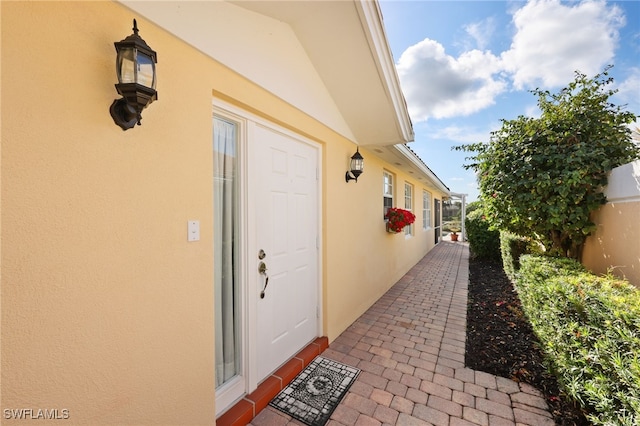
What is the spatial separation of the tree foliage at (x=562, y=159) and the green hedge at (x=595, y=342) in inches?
42.8

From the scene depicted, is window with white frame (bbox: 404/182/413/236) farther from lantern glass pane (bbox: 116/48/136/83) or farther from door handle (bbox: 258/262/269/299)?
lantern glass pane (bbox: 116/48/136/83)

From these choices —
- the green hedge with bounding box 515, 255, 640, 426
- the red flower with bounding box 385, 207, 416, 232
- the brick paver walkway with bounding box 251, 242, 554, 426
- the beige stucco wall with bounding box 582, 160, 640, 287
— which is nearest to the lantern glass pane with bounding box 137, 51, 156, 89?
the brick paver walkway with bounding box 251, 242, 554, 426

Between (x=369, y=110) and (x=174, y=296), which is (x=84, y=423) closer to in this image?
(x=174, y=296)

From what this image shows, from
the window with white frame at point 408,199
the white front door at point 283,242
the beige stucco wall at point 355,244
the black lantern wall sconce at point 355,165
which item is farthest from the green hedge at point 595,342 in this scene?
the window with white frame at point 408,199

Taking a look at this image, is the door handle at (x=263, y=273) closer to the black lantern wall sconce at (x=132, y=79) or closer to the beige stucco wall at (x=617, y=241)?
the black lantern wall sconce at (x=132, y=79)

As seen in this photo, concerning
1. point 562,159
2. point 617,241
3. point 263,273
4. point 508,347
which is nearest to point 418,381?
point 508,347

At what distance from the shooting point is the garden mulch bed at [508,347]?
243 centimetres

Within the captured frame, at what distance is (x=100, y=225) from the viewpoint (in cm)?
137

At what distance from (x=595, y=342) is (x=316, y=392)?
239 centimetres

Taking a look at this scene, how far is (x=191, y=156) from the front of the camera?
71.7 inches

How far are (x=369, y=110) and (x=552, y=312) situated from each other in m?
3.22

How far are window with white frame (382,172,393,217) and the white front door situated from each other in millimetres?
3120

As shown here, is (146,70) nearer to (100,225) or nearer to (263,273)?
(100,225)

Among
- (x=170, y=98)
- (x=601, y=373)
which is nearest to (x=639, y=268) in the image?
(x=601, y=373)
